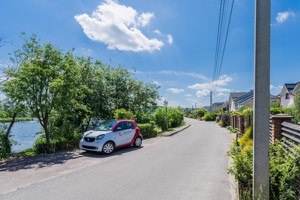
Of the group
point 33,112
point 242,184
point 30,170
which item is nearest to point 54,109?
point 33,112

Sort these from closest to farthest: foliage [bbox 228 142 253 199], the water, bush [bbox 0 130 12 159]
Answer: foliage [bbox 228 142 253 199] < bush [bbox 0 130 12 159] < the water

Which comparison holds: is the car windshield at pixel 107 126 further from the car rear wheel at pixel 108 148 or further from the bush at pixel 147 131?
the bush at pixel 147 131

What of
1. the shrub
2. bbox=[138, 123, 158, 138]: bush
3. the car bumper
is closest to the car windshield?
the car bumper

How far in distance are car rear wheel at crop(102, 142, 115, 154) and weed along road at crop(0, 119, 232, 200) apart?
0.90 m

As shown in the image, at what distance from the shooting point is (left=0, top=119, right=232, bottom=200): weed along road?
15.2ft

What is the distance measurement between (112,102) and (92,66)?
3484mm

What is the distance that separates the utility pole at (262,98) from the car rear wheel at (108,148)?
23.2 ft

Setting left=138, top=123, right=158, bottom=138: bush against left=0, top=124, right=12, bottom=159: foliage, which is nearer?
left=0, top=124, right=12, bottom=159: foliage

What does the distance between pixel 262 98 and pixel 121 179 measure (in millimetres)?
4384

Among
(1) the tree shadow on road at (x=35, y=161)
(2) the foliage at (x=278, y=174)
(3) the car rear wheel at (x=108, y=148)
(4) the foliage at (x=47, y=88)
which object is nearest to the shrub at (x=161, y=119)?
(4) the foliage at (x=47, y=88)

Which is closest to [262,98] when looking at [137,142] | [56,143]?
[137,142]

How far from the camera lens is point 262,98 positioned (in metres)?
3.38

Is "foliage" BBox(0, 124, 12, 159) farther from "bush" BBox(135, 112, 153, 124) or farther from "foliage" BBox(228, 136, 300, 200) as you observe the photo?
"bush" BBox(135, 112, 153, 124)

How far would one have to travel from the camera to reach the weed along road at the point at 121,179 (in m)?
4.64
